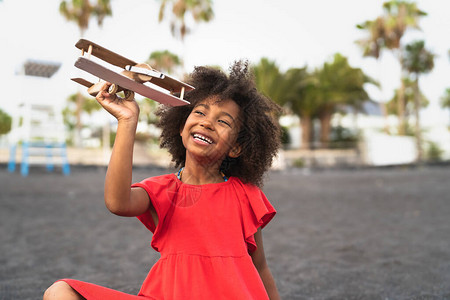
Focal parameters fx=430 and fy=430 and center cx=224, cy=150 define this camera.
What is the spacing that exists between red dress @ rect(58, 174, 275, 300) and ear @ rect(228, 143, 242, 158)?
0.12 m

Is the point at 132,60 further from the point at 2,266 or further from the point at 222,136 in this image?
the point at 2,266

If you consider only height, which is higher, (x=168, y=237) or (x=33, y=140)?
(x=33, y=140)

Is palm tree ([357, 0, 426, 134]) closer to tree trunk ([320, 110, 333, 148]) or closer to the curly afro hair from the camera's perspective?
tree trunk ([320, 110, 333, 148])

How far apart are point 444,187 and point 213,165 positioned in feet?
28.3

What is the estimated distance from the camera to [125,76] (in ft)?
3.34

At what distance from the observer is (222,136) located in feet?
4.53

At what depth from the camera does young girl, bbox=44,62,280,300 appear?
1.16 metres

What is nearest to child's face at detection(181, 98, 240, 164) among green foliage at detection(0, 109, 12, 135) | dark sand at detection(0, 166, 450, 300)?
dark sand at detection(0, 166, 450, 300)

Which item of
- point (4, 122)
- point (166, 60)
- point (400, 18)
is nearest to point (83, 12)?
point (166, 60)

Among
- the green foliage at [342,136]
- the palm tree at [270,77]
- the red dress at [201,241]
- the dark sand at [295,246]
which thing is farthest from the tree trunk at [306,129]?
the red dress at [201,241]

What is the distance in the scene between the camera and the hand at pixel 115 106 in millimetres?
1121

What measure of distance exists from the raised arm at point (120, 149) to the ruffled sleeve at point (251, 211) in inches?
17.3

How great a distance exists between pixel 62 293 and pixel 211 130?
623mm

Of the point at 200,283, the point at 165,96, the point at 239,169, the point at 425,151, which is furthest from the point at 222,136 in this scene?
the point at 425,151
